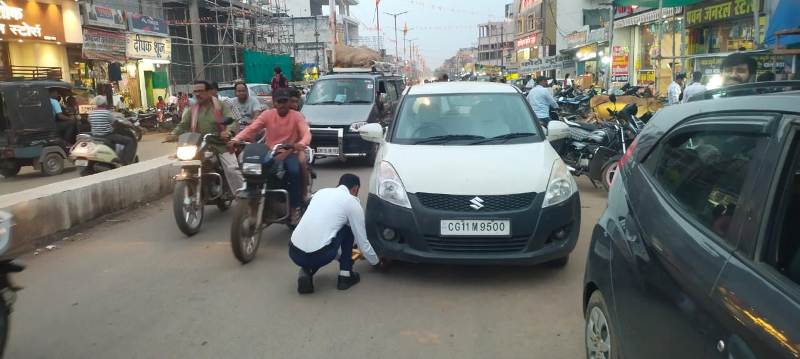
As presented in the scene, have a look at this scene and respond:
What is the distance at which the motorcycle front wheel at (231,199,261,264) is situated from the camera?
538 centimetres

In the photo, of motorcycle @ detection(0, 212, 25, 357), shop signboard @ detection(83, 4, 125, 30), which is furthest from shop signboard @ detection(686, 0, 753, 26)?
shop signboard @ detection(83, 4, 125, 30)

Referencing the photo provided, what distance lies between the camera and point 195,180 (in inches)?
262

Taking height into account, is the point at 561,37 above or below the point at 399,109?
above

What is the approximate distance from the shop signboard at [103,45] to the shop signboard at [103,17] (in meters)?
0.26

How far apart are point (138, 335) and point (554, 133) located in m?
4.08

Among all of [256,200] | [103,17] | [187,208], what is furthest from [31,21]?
[256,200]

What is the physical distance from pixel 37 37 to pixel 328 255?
18169 millimetres

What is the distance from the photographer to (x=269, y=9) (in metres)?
42.8

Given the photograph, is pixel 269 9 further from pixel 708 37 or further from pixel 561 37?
pixel 708 37

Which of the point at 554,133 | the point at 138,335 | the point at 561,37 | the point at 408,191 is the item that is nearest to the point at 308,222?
the point at 408,191

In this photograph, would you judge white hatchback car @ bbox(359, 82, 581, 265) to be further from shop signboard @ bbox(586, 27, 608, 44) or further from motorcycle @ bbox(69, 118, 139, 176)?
shop signboard @ bbox(586, 27, 608, 44)

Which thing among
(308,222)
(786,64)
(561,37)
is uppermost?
(561,37)

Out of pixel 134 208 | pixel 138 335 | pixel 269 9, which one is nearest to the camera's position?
pixel 138 335

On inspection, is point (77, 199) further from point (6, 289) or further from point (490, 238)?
point (490, 238)
